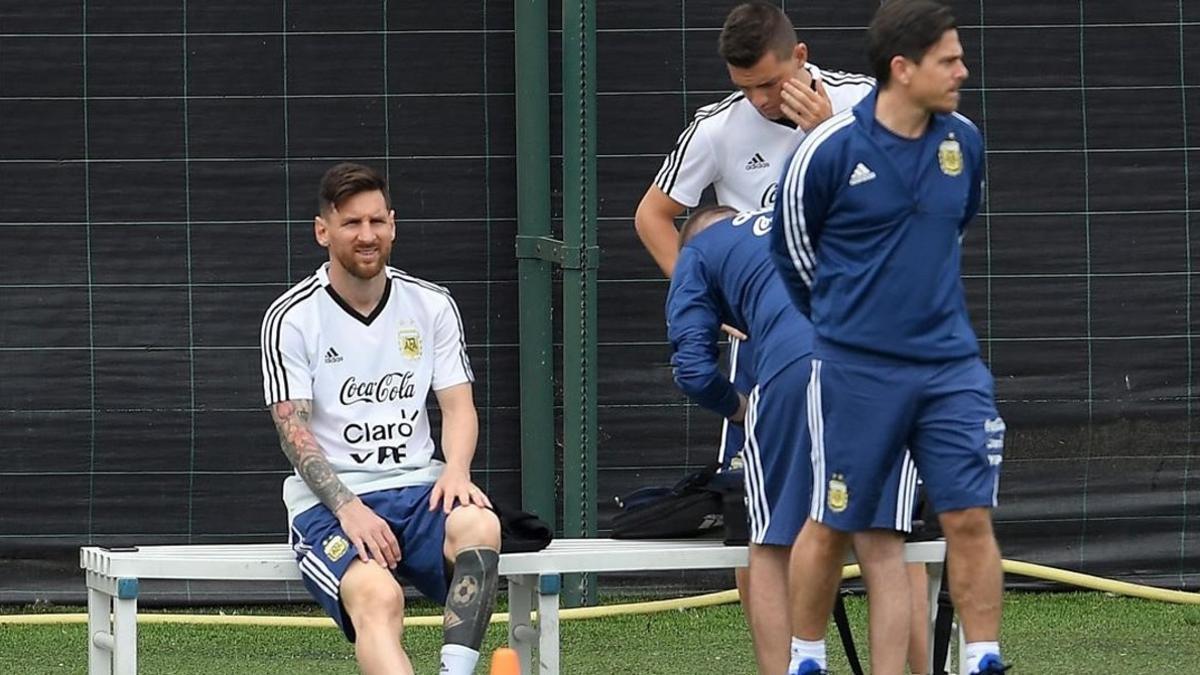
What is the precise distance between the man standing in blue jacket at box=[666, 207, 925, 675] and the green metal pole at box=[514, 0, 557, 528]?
182 centimetres

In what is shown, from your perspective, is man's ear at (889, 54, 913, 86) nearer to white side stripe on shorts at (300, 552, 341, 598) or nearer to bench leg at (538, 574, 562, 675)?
bench leg at (538, 574, 562, 675)

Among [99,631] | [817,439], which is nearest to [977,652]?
[817,439]

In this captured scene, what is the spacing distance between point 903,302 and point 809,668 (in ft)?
2.58

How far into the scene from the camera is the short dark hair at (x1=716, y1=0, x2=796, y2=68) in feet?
14.7

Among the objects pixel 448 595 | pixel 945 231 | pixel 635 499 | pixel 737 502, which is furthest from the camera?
pixel 635 499

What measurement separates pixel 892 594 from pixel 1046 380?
2.58 meters

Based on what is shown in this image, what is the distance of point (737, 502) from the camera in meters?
4.66

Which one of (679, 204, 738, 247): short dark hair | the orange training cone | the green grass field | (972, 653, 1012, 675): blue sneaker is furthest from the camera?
the green grass field

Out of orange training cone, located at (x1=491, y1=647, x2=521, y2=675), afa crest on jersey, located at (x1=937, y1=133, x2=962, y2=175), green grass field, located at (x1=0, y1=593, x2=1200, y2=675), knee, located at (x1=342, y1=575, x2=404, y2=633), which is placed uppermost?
afa crest on jersey, located at (x1=937, y1=133, x2=962, y2=175)

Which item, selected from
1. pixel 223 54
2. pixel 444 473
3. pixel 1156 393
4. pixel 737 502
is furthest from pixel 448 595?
pixel 1156 393

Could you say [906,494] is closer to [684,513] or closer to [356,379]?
[684,513]

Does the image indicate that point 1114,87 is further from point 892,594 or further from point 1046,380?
point 892,594

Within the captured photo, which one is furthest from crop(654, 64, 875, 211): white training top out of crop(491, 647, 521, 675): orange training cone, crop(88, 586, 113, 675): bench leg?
A: crop(88, 586, 113, 675): bench leg

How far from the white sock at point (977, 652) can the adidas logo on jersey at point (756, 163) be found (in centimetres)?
129
